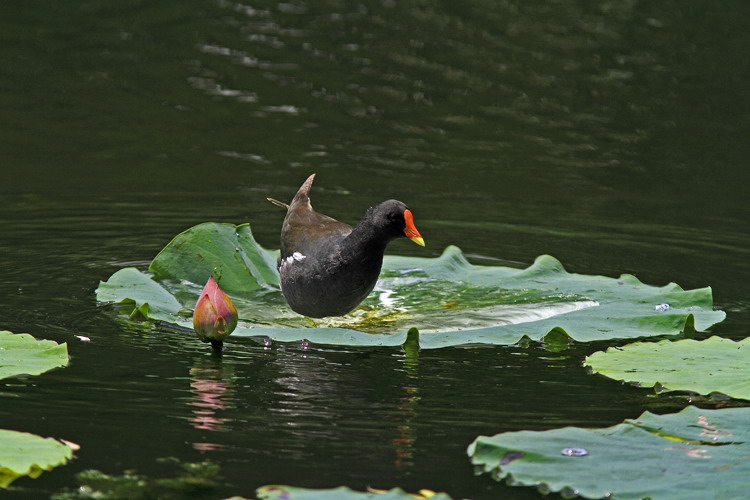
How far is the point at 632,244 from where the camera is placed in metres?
9.56

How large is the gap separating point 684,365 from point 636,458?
1485 mm

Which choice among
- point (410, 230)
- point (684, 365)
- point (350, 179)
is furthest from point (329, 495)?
point (350, 179)

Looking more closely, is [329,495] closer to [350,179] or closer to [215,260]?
[215,260]

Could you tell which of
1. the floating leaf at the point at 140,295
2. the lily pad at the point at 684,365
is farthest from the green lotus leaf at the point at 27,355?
the lily pad at the point at 684,365

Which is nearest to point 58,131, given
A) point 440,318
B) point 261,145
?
point 261,145

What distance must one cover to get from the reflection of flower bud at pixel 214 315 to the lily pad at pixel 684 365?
1.91 m

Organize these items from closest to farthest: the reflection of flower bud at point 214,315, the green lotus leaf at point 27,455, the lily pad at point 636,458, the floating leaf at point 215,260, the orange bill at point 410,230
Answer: the lily pad at point 636,458, the green lotus leaf at point 27,455, the reflection of flower bud at point 214,315, the orange bill at point 410,230, the floating leaf at point 215,260

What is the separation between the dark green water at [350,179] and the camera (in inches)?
200

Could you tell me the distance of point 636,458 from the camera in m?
4.14

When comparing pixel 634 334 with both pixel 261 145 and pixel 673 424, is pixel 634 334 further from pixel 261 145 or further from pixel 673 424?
pixel 261 145

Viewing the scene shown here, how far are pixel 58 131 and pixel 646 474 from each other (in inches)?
411

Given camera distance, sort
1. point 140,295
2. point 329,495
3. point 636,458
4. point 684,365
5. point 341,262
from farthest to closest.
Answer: point 140,295 < point 341,262 < point 684,365 < point 636,458 < point 329,495

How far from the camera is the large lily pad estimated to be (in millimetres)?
6129

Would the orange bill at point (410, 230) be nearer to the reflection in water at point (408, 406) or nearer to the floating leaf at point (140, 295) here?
the reflection in water at point (408, 406)
